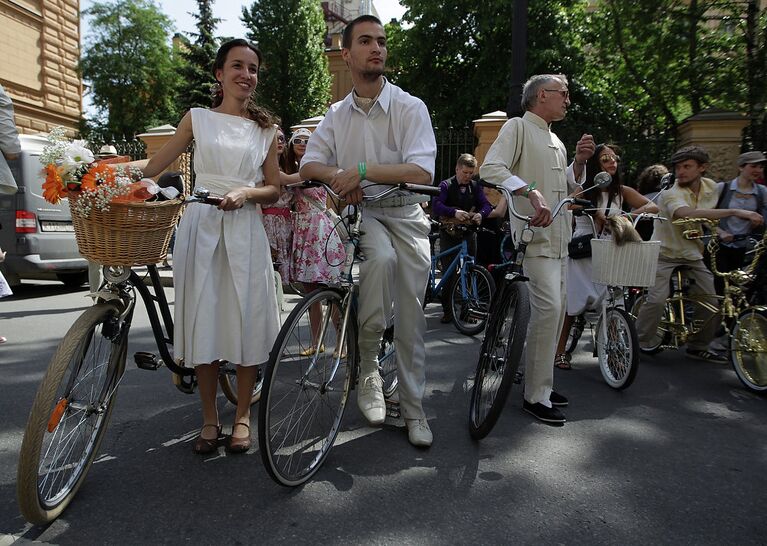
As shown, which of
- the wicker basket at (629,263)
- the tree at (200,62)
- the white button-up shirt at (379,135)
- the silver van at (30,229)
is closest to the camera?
the white button-up shirt at (379,135)

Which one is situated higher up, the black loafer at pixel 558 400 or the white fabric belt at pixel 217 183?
the white fabric belt at pixel 217 183

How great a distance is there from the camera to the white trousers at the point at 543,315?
11.4ft

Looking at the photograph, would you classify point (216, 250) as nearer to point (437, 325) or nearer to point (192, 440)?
point (192, 440)

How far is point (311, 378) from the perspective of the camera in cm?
272

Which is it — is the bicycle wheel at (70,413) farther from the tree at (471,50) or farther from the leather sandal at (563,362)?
the tree at (471,50)

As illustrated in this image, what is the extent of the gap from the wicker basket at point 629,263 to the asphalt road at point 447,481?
2.74 ft

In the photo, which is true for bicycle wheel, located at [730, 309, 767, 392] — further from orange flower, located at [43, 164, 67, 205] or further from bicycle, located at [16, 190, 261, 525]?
orange flower, located at [43, 164, 67, 205]

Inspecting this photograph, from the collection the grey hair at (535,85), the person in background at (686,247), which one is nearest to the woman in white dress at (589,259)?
the person in background at (686,247)

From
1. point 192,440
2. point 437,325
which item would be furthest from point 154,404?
point 437,325

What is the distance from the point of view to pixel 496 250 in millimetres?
7422

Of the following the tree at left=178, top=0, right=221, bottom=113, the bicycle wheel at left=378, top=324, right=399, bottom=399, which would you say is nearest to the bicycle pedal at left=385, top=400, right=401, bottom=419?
the bicycle wheel at left=378, top=324, right=399, bottom=399

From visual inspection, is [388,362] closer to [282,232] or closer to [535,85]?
[535,85]

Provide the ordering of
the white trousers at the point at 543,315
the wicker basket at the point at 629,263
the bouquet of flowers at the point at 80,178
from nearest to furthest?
1. the bouquet of flowers at the point at 80,178
2. the white trousers at the point at 543,315
3. the wicker basket at the point at 629,263

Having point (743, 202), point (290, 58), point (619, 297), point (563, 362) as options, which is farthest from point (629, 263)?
point (290, 58)
